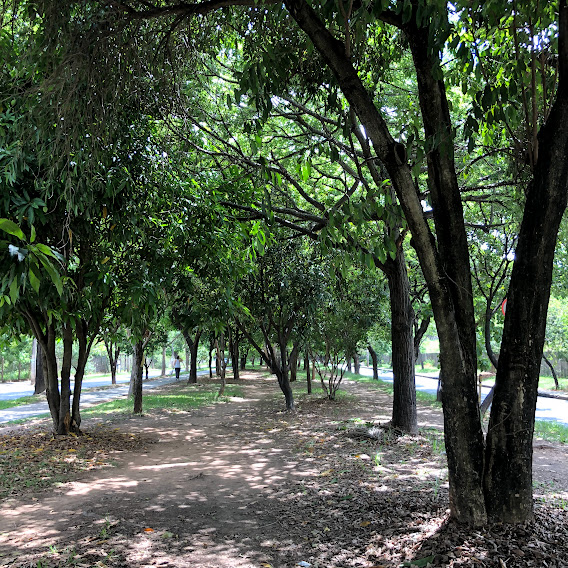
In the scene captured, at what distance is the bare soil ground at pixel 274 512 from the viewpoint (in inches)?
139

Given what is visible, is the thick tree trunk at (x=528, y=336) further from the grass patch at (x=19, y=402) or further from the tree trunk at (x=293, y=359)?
the grass patch at (x=19, y=402)

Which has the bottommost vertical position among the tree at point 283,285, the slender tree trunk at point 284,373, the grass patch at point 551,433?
the grass patch at point 551,433

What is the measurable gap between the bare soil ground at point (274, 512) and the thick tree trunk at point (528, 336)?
10.4 inches

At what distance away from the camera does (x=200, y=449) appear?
8578 mm

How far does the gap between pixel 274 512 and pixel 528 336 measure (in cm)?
300

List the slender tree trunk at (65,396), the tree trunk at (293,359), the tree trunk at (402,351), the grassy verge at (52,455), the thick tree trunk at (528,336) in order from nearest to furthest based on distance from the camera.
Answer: the thick tree trunk at (528,336) < the grassy verge at (52,455) < the slender tree trunk at (65,396) < the tree trunk at (402,351) < the tree trunk at (293,359)

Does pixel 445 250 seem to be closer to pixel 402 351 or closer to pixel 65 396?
pixel 402 351

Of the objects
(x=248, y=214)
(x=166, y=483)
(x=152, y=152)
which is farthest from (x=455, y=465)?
(x=248, y=214)

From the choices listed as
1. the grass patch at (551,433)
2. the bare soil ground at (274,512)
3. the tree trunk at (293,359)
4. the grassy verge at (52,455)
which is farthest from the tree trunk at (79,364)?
the grass patch at (551,433)

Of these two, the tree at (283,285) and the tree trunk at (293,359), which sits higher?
the tree at (283,285)

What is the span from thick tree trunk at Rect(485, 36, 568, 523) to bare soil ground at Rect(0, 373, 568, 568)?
264 millimetres

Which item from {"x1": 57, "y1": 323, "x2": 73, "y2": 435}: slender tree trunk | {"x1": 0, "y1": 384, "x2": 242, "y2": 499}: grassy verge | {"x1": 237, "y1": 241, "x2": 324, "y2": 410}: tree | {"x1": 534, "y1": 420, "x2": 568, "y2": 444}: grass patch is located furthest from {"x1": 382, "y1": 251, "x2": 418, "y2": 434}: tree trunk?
{"x1": 57, "y1": 323, "x2": 73, "y2": 435}: slender tree trunk

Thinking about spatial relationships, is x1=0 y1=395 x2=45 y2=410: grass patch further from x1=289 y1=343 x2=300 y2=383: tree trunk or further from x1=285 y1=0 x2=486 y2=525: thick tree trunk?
x1=285 y1=0 x2=486 y2=525: thick tree trunk

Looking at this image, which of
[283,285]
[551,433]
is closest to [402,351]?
[283,285]
